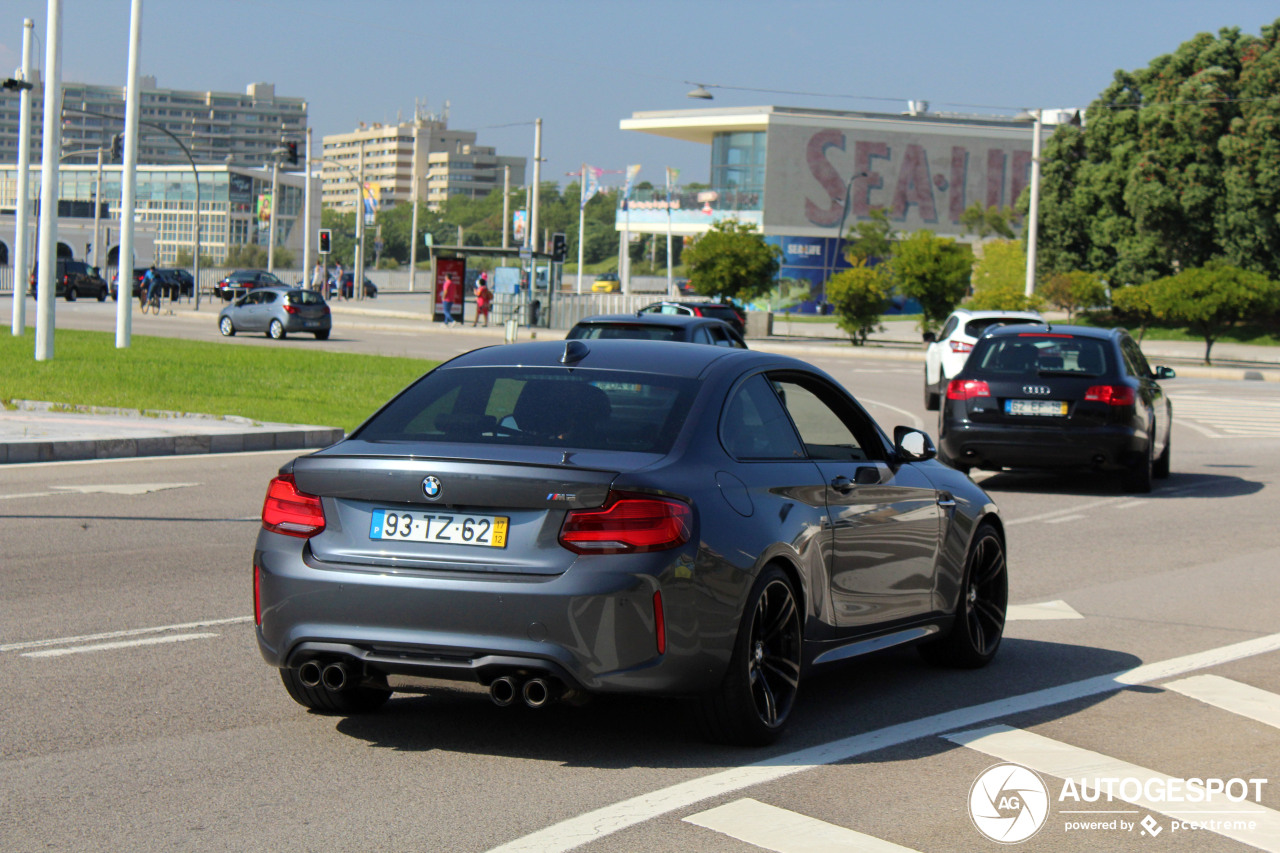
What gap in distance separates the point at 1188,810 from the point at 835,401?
2.31 metres

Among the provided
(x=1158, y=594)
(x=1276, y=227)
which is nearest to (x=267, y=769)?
(x=1158, y=594)

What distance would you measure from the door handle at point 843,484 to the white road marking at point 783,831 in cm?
159

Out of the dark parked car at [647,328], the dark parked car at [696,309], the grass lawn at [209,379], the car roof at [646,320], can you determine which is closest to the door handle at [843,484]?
the dark parked car at [647,328]

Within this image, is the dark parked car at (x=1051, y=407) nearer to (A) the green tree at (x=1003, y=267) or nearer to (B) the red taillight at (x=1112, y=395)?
(B) the red taillight at (x=1112, y=395)

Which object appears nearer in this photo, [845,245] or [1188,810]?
[1188,810]

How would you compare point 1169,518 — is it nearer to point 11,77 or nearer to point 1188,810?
point 1188,810

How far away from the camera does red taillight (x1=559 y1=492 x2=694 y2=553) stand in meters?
4.96

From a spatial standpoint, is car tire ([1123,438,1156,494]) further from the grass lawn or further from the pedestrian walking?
the pedestrian walking

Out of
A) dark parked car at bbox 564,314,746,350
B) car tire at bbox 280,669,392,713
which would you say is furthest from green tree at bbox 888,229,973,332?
car tire at bbox 280,669,392,713

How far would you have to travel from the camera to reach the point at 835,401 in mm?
6641

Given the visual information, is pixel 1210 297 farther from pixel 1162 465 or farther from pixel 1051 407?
pixel 1051 407

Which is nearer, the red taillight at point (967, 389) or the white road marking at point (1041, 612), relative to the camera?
the white road marking at point (1041, 612)

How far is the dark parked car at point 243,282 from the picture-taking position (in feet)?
237

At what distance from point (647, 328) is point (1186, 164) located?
46.7 metres
